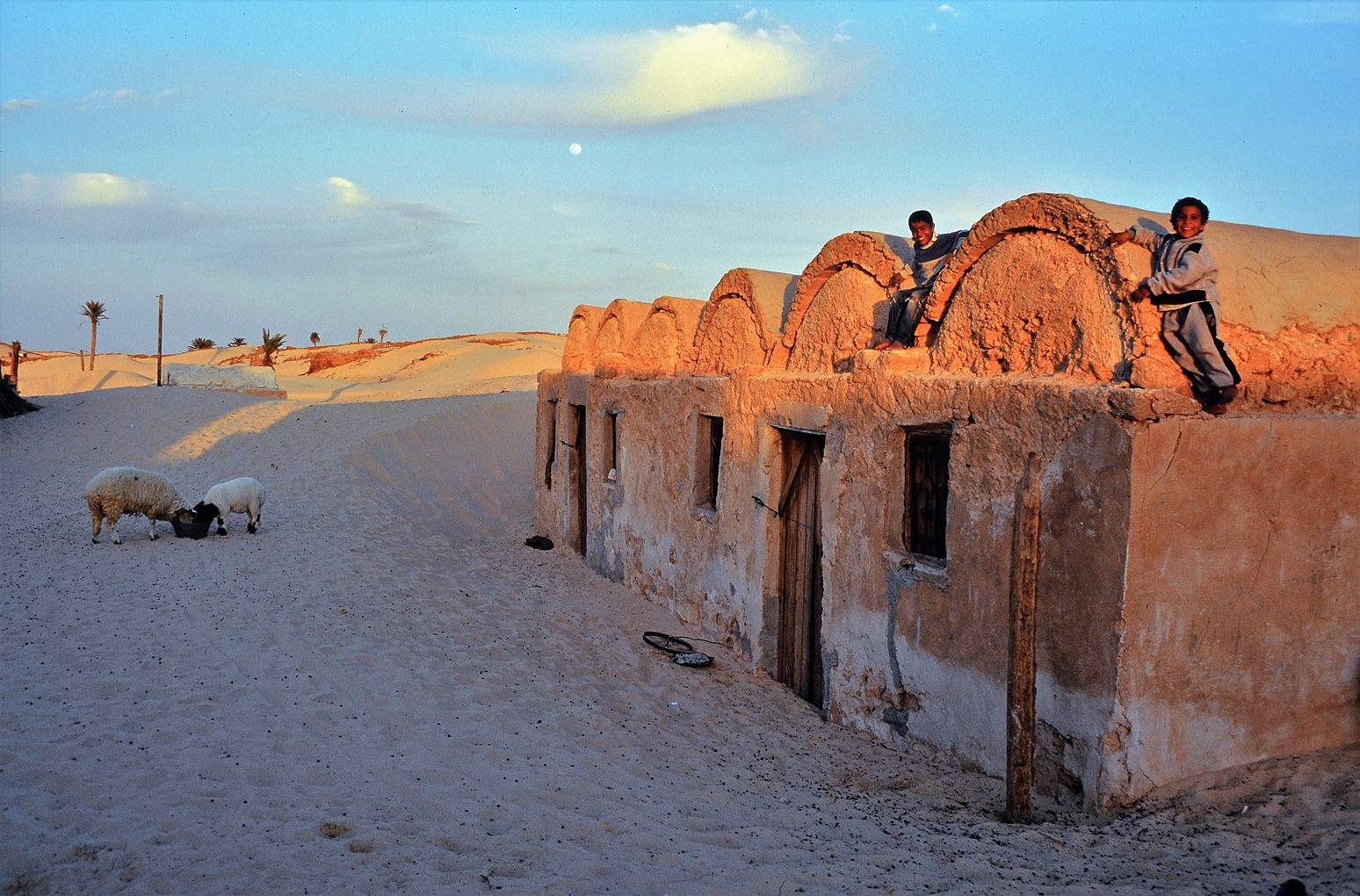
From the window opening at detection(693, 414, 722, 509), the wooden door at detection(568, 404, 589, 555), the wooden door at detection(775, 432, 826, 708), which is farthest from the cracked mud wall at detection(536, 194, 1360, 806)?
the wooden door at detection(568, 404, 589, 555)

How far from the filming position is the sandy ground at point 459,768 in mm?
4191

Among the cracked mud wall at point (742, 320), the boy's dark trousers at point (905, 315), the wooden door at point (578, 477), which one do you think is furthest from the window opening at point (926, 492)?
the wooden door at point (578, 477)

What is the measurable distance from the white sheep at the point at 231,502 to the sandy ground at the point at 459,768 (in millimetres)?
666

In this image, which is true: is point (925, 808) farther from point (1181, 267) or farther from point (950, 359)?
point (1181, 267)

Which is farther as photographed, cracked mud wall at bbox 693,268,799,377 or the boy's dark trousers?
cracked mud wall at bbox 693,268,799,377

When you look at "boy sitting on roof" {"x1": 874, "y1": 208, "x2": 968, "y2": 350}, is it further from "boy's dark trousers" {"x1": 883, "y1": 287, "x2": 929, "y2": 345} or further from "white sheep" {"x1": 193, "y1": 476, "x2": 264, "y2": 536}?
"white sheep" {"x1": 193, "y1": 476, "x2": 264, "y2": 536}

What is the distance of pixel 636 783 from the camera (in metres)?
5.73

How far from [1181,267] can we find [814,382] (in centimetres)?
294

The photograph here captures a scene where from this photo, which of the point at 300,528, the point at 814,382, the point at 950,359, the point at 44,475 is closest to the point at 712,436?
the point at 814,382

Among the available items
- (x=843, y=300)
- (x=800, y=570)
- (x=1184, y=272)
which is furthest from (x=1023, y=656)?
(x=843, y=300)

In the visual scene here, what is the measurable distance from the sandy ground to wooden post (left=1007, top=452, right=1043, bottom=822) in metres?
0.21

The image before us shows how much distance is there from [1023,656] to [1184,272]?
2.18 m

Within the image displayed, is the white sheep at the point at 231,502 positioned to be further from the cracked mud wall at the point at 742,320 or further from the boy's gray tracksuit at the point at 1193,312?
the boy's gray tracksuit at the point at 1193,312

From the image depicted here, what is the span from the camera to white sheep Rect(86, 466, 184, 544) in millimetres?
11477
